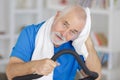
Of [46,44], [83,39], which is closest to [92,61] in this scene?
[83,39]

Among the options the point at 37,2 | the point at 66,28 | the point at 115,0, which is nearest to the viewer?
the point at 66,28

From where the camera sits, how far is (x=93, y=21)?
365 cm

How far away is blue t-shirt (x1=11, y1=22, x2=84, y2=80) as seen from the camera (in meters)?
1.59

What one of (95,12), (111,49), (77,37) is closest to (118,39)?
(111,49)

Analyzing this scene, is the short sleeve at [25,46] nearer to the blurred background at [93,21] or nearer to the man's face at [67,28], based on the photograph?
the man's face at [67,28]

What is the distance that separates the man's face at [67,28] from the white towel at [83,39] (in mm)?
36

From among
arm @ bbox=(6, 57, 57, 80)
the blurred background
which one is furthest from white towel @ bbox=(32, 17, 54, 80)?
the blurred background

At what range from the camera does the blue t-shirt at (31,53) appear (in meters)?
1.59

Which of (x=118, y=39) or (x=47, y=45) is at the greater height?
(x=47, y=45)

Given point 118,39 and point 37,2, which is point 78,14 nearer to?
point 118,39

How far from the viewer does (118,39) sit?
346 cm

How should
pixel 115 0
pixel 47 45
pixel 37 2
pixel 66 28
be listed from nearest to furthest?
pixel 66 28 < pixel 47 45 < pixel 115 0 < pixel 37 2

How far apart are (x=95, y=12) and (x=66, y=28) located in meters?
1.98

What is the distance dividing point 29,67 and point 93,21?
7.62ft
